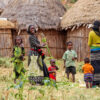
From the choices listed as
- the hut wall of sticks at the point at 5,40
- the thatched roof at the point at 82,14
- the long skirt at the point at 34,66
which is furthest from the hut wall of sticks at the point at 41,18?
the long skirt at the point at 34,66

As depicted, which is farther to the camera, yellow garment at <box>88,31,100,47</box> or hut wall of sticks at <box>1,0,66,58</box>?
hut wall of sticks at <box>1,0,66,58</box>

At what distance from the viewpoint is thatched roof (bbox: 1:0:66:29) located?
13.5m

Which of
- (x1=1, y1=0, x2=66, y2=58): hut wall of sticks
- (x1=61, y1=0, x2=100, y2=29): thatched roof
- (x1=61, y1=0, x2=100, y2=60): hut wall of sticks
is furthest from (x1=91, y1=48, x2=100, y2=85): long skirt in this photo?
(x1=1, y1=0, x2=66, y2=58): hut wall of sticks

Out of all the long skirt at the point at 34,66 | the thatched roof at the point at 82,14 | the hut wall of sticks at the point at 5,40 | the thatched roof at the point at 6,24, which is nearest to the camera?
the long skirt at the point at 34,66

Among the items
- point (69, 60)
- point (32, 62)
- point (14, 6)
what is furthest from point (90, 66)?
point (14, 6)

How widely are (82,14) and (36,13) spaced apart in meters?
2.52

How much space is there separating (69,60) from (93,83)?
181 centimetres

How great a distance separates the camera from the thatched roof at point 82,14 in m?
12.2

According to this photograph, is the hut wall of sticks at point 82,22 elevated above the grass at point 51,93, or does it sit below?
above

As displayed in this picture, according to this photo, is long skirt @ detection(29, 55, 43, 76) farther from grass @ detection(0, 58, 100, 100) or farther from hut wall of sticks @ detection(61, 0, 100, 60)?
hut wall of sticks @ detection(61, 0, 100, 60)

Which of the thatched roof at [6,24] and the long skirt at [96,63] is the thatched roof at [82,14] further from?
the long skirt at [96,63]

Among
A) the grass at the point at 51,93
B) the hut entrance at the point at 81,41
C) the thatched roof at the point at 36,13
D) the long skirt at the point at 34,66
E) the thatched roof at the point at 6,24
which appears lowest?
the grass at the point at 51,93

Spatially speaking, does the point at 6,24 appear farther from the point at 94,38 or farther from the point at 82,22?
the point at 94,38

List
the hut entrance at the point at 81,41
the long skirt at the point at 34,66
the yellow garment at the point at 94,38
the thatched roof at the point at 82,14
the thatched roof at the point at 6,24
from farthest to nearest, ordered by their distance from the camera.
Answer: the thatched roof at the point at 6,24 < the hut entrance at the point at 81,41 < the thatched roof at the point at 82,14 < the long skirt at the point at 34,66 < the yellow garment at the point at 94,38
